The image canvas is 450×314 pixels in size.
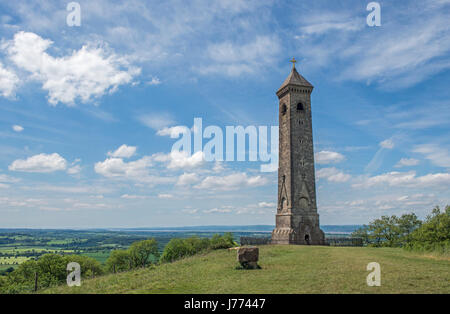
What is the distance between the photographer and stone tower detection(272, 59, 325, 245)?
1658 inches

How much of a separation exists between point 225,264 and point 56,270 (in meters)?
37.7

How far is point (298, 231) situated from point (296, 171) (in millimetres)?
Result: 7698

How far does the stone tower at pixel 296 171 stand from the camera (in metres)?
42.1

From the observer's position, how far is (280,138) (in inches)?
1825

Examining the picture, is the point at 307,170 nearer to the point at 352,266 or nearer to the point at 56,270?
the point at 352,266

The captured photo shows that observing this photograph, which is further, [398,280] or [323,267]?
[323,267]

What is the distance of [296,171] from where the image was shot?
43312 mm
